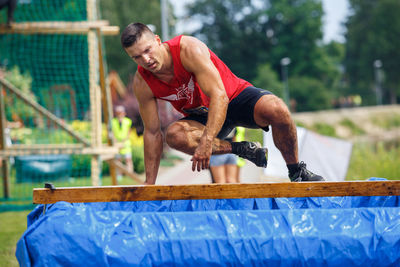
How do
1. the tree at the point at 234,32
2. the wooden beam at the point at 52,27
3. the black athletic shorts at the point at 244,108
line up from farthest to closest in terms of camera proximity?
the tree at the point at 234,32 → the wooden beam at the point at 52,27 → the black athletic shorts at the point at 244,108

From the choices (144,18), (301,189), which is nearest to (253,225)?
(301,189)

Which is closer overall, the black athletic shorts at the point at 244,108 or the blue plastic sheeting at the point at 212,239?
the blue plastic sheeting at the point at 212,239

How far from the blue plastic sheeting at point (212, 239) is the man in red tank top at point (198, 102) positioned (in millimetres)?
743

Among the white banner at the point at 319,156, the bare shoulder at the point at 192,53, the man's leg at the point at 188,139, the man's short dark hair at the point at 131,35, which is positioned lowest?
the white banner at the point at 319,156

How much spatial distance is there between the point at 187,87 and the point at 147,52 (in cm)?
53

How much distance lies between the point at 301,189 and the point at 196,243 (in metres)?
0.91

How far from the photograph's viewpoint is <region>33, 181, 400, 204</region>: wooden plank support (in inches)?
131

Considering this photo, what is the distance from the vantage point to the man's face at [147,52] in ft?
12.1

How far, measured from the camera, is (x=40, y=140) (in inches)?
604

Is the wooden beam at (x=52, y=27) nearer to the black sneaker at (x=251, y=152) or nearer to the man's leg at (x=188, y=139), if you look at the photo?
the man's leg at (x=188, y=139)

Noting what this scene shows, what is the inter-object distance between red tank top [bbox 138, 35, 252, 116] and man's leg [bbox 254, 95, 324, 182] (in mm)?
307

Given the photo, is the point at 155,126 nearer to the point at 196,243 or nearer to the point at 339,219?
the point at 196,243

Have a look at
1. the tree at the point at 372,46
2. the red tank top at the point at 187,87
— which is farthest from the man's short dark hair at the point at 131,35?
the tree at the point at 372,46

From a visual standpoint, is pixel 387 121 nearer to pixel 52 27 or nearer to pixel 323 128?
pixel 323 128
